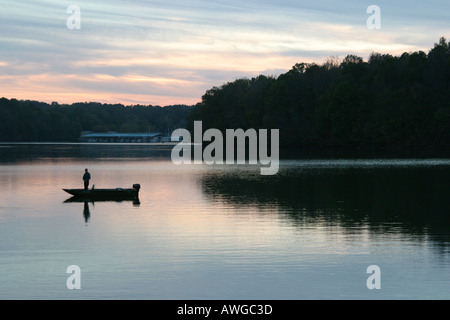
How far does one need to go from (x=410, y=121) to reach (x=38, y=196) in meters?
106

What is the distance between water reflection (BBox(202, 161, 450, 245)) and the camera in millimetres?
31750

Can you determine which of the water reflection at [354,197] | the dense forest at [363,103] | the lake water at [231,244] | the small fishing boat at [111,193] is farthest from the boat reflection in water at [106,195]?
the dense forest at [363,103]

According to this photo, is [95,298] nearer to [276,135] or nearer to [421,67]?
[421,67]

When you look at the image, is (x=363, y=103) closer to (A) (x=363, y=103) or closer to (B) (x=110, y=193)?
(A) (x=363, y=103)

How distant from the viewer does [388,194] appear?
45625 millimetres

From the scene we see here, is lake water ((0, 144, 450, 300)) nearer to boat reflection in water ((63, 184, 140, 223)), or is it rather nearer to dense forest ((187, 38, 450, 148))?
boat reflection in water ((63, 184, 140, 223))

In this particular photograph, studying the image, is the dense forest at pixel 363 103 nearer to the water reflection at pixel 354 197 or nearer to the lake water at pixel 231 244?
the water reflection at pixel 354 197

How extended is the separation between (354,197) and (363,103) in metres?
106

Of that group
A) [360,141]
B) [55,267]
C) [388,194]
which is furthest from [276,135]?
[55,267]

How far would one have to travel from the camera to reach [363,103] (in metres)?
146

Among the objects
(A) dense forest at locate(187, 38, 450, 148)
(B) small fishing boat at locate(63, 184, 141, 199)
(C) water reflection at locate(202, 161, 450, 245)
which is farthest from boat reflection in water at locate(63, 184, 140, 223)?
(A) dense forest at locate(187, 38, 450, 148)

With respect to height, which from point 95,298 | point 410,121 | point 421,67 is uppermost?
point 421,67

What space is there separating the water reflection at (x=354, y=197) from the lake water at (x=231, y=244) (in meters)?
0.10

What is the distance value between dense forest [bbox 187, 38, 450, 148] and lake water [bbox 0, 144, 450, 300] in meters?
93.3
